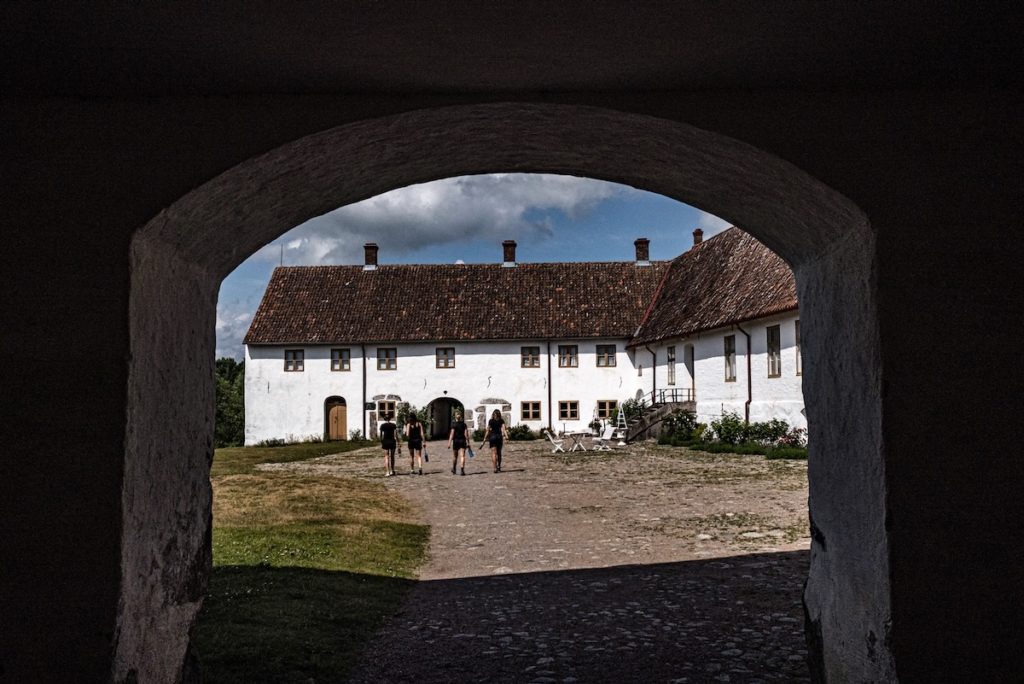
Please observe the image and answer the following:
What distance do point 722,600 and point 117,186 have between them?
517cm

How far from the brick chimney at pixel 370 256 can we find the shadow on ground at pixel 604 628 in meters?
28.7

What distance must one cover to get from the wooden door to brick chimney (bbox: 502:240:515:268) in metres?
9.36

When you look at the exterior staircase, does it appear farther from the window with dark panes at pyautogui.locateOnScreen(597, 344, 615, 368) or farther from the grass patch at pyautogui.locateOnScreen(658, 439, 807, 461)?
the window with dark panes at pyautogui.locateOnScreen(597, 344, 615, 368)

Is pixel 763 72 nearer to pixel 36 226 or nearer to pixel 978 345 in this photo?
pixel 978 345

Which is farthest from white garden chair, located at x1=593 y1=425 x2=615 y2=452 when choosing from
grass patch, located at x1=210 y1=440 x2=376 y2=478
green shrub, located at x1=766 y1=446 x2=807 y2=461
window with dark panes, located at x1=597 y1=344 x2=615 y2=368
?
grass patch, located at x1=210 y1=440 x2=376 y2=478

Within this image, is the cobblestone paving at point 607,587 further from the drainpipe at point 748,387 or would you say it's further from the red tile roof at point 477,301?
the red tile roof at point 477,301

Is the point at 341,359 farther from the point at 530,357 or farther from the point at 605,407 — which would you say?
the point at 605,407

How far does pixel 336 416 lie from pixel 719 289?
51.9 feet

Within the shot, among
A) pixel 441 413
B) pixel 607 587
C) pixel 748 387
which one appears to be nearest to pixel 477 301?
pixel 441 413

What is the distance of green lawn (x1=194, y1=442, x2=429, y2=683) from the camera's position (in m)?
4.88

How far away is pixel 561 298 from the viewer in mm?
33375

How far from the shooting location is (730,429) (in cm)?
2192

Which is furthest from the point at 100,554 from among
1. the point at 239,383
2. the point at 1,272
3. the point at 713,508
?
the point at 239,383

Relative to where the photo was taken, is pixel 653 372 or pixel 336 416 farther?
pixel 336 416
